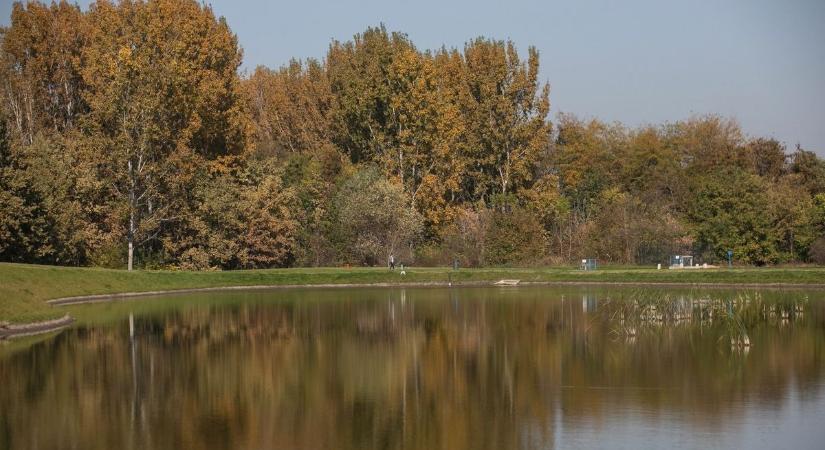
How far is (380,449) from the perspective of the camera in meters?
19.2

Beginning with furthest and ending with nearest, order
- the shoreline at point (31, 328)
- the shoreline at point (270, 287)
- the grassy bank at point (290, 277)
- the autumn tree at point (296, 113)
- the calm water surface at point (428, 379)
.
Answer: the autumn tree at point (296, 113), the grassy bank at point (290, 277), the shoreline at point (270, 287), the shoreline at point (31, 328), the calm water surface at point (428, 379)

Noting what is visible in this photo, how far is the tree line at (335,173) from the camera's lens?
2562 inches

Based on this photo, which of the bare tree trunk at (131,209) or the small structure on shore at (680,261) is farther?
the small structure on shore at (680,261)

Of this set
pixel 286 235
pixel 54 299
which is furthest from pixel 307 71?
pixel 54 299

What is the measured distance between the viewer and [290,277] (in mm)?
65500

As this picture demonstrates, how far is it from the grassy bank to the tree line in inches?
140

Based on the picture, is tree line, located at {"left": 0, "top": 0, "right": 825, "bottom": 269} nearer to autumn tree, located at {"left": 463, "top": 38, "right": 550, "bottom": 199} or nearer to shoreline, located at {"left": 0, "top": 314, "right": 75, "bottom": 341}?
autumn tree, located at {"left": 463, "top": 38, "right": 550, "bottom": 199}

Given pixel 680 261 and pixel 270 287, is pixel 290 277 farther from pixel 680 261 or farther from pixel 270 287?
pixel 680 261

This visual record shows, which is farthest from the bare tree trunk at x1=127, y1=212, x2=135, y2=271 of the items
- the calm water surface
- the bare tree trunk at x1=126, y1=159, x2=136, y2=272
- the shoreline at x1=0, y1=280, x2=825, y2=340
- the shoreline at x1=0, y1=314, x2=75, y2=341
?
the shoreline at x1=0, y1=314, x2=75, y2=341

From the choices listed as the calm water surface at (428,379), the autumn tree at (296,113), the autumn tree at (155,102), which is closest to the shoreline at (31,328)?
the calm water surface at (428,379)

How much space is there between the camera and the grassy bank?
163 feet

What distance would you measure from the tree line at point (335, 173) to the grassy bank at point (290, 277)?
357 centimetres

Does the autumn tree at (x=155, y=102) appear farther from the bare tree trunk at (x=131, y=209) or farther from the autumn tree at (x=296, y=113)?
the autumn tree at (x=296, y=113)

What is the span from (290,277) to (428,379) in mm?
38769
